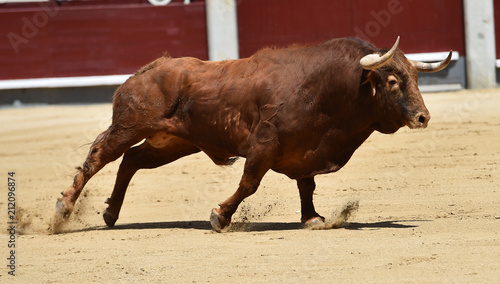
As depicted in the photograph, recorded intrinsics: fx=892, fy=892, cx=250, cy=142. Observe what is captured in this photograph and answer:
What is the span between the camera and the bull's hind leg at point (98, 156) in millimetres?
6023

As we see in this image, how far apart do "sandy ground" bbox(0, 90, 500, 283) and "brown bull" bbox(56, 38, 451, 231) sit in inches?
16.5

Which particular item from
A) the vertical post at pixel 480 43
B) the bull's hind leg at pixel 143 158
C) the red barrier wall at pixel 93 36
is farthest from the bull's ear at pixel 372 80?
the red barrier wall at pixel 93 36

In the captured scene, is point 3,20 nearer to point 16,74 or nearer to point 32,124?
point 16,74

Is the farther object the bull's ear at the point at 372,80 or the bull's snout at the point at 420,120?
the bull's ear at the point at 372,80

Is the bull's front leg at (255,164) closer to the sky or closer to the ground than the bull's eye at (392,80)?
closer to the ground

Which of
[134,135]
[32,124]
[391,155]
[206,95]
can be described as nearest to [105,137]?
[134,135]

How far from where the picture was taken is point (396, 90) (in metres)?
5.34

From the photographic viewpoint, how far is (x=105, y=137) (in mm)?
6172

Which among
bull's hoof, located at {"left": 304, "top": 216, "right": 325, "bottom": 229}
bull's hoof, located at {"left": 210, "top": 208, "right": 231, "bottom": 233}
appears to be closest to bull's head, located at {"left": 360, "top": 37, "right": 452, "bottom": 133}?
bull's hoof, located at {"left": 304, "top": 216, "right": 325, "bottom": 229}

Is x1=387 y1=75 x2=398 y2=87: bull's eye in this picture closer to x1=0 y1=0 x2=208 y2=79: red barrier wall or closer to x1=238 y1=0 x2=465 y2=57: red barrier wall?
x1=238 y1=0 x2=465 y2=57: red barrier wall

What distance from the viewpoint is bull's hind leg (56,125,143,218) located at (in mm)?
6023

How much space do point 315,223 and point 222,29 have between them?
8.63 meters

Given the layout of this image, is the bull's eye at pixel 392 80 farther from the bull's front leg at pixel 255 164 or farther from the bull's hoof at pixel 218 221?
the bull's hoof at pixel 218 221

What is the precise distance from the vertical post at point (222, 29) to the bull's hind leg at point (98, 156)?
25.7ft
